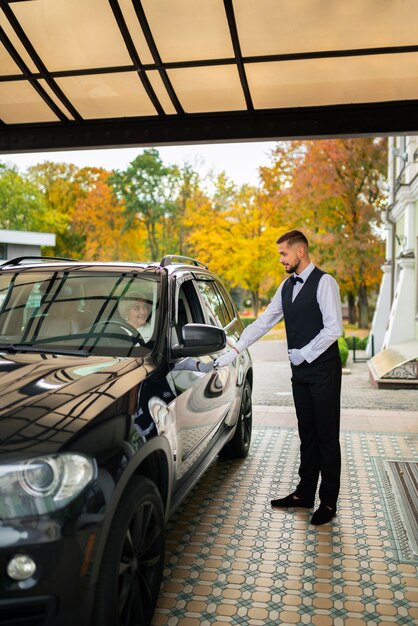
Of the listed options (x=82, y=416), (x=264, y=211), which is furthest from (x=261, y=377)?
(x=264, y=211)

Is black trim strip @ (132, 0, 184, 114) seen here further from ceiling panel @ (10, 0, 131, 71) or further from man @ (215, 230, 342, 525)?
man @ (215, 230, 342, 525)

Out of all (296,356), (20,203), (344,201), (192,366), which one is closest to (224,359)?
(296,356)

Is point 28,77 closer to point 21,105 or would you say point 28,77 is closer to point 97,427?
point 21,105

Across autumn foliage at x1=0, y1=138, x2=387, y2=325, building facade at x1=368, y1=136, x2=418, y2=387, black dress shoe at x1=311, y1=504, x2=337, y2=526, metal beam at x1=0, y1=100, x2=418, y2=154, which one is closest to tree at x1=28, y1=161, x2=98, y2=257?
autumn foliage at x1=0, y1=138, x2=387, y2=325

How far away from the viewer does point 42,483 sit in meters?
2.44

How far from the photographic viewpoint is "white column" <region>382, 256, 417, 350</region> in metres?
18.1

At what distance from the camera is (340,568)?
4.13 meters

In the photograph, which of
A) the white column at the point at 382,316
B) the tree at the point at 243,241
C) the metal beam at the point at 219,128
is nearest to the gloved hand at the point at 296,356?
the metal beam at the point at 219,128

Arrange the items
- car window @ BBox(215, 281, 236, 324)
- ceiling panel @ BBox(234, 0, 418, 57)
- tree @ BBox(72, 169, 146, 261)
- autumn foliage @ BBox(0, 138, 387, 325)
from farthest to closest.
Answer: tree @ BBox(72, 169, 146, 261)
autumn foliage @ BBox(0, 138, 387, 325)
car window @ BBox(215, 281, 236, 324)
ceiling panel @ BBox(234, 0, 418, 57)

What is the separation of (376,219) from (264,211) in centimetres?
733

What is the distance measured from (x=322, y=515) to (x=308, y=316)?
1.50 m

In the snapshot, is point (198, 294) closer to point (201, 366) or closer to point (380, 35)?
point (201, 366)

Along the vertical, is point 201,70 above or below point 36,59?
below

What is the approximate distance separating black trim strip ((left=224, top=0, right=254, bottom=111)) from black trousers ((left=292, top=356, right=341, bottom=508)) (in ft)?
9.64
